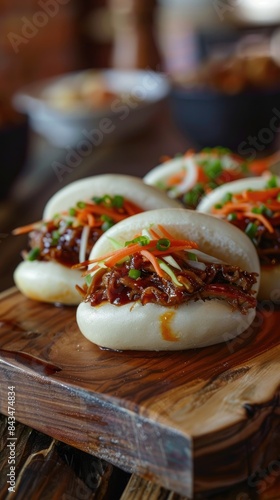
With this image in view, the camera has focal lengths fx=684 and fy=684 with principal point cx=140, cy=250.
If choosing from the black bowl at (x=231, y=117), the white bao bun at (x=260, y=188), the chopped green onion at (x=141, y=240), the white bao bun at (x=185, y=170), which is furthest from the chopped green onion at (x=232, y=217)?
the black bowl at (x=231, y=117)

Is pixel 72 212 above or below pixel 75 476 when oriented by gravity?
above

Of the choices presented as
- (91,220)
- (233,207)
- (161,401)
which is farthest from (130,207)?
(161,401)

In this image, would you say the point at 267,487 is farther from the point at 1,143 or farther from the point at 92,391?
the point at 1,143

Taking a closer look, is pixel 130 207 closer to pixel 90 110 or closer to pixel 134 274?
pixel 134 274

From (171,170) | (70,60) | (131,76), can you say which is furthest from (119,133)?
(70,60)

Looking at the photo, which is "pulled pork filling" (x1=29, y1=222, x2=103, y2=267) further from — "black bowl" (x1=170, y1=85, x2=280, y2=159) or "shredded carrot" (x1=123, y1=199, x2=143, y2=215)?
"black bowl" (x1=170, y1=85, x2=280, y2=159)

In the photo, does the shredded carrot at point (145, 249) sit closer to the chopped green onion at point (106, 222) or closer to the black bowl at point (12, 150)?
the chopped green onion at point (106, 222)
